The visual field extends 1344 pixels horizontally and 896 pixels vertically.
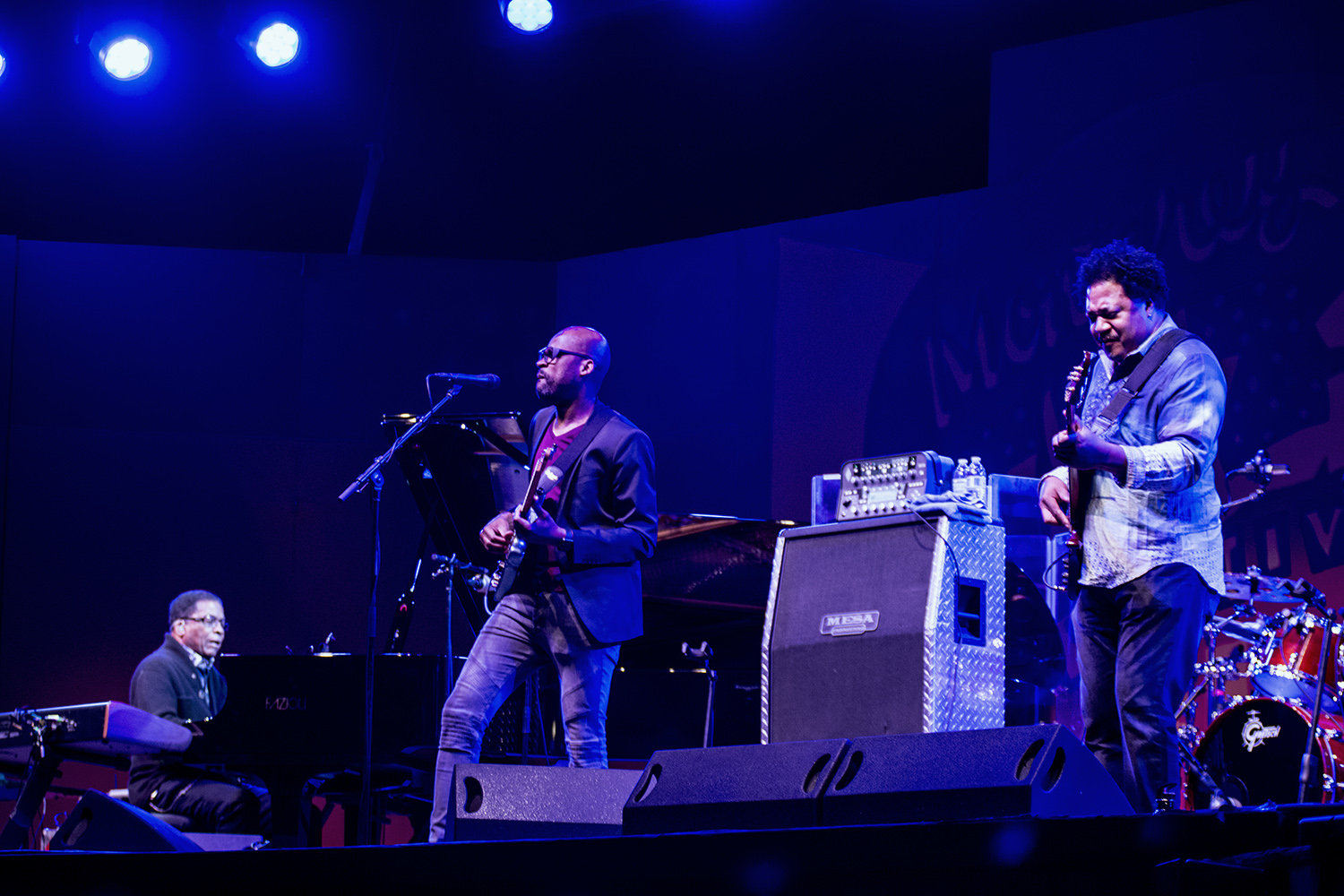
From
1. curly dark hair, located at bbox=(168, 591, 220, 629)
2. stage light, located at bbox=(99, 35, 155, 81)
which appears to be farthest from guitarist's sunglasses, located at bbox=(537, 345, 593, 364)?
stage light, located at bbox=(99, 35, 155, 81)

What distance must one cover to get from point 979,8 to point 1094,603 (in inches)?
184

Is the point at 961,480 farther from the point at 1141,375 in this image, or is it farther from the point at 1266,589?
the point at 1266,589

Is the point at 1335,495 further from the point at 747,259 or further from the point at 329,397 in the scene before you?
the point at 329,397

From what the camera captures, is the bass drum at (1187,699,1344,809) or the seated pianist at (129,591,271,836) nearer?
the bass drum at (1187,699,1344,809)

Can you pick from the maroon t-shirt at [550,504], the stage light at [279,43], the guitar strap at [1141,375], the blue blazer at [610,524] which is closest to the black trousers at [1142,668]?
the guitar strap at [1141,375]

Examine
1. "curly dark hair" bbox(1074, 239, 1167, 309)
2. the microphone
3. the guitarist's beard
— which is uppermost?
the microphone

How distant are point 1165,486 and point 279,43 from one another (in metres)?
5.82

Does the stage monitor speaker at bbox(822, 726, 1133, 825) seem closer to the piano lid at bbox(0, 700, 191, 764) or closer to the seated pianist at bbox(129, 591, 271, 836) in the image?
the piano lid at bbox(0, 700, 191, 764)

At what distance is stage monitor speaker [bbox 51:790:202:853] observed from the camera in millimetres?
2168

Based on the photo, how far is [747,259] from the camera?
8.52m

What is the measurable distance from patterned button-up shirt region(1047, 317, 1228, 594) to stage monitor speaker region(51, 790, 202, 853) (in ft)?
8.12

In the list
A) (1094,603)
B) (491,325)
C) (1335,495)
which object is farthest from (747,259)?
(1094,603)

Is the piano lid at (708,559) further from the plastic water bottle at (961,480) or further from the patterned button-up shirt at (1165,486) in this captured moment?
the patterned button-up shirt at (1165,486)

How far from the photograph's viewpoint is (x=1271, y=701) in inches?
→ 219
